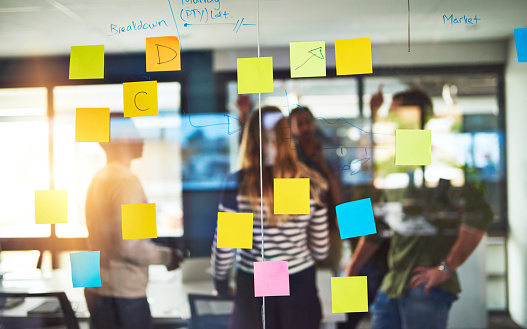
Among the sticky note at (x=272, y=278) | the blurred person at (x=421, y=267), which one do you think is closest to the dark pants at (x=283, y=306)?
the sticky note at (x=272, y=278)

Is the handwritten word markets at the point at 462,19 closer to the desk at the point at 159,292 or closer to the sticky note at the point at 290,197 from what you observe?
the sticky note at the point at 290,197

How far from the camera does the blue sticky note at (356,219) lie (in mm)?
1447

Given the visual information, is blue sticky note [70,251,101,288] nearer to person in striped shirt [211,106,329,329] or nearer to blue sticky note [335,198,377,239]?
person in striped shirt [211,106,329,329]

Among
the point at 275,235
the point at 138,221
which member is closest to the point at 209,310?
the point at 275,235

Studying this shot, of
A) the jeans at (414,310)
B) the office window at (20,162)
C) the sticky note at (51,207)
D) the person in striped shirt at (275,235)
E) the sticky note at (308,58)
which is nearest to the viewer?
the sticky note at (308,58)

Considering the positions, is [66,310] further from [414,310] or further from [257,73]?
[414,310]

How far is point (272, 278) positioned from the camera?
1.45 meters

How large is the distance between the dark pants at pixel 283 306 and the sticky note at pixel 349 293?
0.77 feet

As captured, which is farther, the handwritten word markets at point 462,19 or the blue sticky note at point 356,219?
the handwritten word markets at point 462,19

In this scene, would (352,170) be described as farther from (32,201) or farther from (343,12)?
(32,201)

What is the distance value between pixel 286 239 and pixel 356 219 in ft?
1.19

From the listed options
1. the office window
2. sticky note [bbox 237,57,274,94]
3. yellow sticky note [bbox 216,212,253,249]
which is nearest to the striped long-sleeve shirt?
yellow sticky note [bbox 216,212,253,249]

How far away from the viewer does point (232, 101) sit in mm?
3305

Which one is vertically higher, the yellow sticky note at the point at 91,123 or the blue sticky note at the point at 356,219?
the yellow sticky note at the point at 91,123
